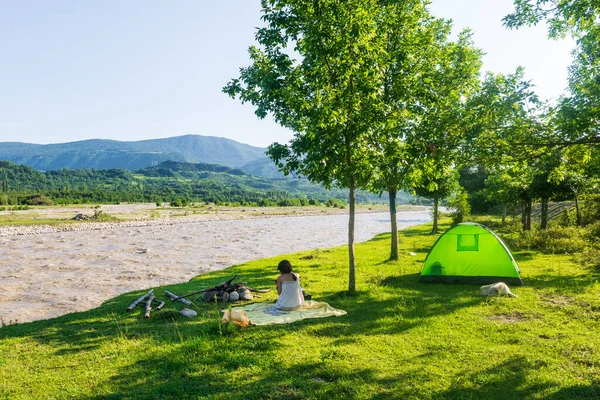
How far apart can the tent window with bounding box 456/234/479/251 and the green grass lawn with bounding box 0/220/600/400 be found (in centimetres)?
248

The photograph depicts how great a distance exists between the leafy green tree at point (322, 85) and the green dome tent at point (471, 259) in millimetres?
4823

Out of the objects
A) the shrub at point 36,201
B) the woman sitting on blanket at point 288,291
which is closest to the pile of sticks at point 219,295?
the woman sitting on blanket at point 288,291

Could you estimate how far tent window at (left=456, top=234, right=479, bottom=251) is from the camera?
1683cm

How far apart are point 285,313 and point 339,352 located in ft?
11.4

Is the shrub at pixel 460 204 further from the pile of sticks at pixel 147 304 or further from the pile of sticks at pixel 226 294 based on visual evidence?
the pile of sticks at pixel 147 304

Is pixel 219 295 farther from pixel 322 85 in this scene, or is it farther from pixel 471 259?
pixel 471 259

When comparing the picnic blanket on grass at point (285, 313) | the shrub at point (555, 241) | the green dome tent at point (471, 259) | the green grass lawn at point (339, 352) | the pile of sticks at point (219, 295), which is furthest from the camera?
the shrub at point (555, 241)

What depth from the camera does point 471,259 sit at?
16875 mm

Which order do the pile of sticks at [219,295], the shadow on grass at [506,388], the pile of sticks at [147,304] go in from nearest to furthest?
the shadow on grass at [506,388], the pile of sticks at [147,304], the pile of sticks at [219,295]

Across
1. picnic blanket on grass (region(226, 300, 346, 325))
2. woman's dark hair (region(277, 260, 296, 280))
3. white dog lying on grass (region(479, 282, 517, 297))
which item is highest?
woman's dark hair (region(277, 260, 296, 280))

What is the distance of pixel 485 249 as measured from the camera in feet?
54.8

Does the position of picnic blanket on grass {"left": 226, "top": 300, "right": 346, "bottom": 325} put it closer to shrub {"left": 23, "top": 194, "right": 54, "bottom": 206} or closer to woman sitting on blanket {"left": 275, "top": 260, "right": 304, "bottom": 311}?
woman sitting on blanket {"left": 275, "top": 260, "right": 304, "bottom": 311}

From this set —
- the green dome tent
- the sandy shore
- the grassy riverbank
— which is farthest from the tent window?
the grassy riverbank

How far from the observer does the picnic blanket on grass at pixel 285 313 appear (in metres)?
11.7
